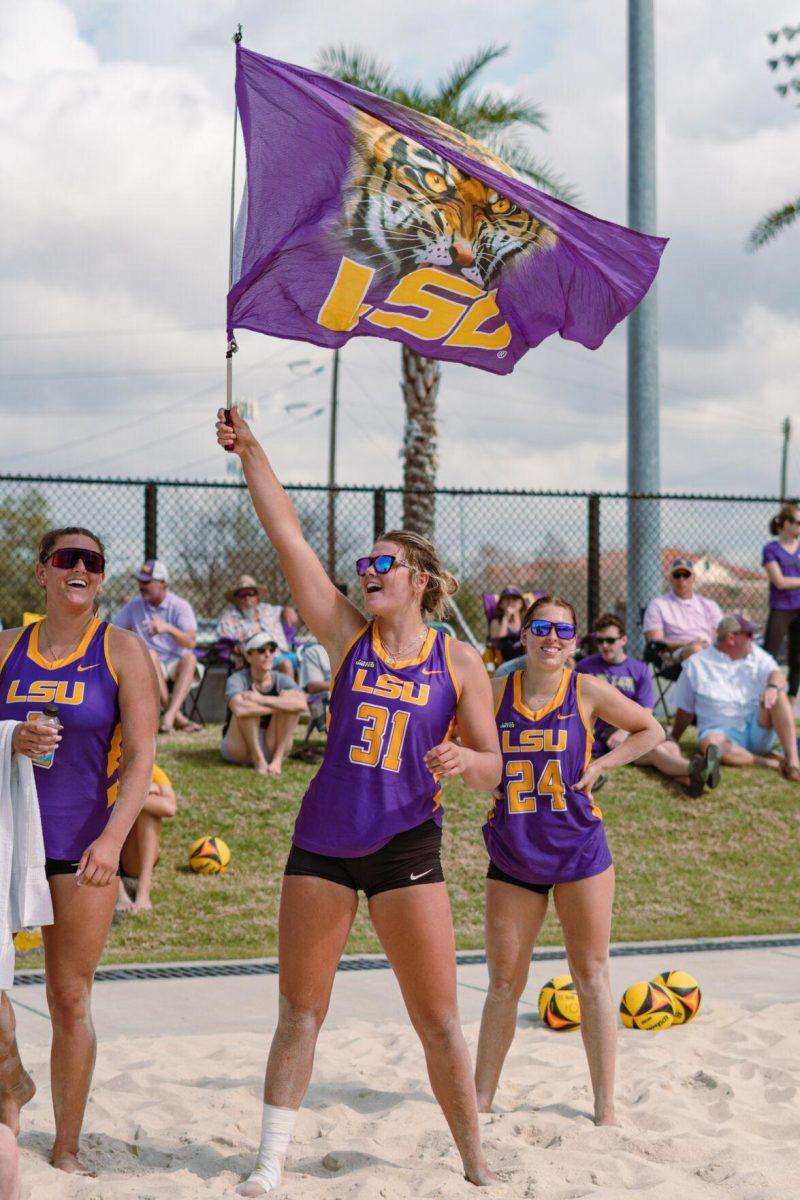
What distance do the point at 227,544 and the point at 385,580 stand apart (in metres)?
12.8

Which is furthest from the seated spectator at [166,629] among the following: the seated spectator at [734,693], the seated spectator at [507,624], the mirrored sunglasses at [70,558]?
the mirrored sunglasses at [70,558]

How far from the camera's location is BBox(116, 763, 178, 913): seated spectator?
8617mm

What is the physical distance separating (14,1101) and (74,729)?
125cm

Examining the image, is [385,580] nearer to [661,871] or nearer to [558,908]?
[558,908]

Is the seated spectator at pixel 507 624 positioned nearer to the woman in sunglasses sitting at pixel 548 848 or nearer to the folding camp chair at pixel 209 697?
the folding camp chair at pixel 209 697

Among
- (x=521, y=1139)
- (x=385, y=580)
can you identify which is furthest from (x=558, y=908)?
(x=385, y=580)

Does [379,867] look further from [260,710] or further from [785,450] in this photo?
[785,450]

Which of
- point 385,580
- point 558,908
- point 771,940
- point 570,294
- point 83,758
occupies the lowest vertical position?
point 771,940

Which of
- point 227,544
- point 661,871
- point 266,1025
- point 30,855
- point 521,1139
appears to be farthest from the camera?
point 227,544

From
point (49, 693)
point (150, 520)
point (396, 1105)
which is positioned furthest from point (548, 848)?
point (150, 520)

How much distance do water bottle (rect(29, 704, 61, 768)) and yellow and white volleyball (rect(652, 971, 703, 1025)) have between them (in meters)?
3.59

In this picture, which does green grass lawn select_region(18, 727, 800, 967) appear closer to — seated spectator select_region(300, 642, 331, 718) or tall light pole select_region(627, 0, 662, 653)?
seated spectator select_region(300, 642, 331, 718)

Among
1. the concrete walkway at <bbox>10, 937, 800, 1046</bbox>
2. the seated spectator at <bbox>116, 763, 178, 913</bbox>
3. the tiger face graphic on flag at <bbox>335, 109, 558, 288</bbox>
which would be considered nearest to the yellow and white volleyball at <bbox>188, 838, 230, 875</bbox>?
the seated spectator at <bbox>116, 763, 178, 913</bbox>

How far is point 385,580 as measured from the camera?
4266 mm
